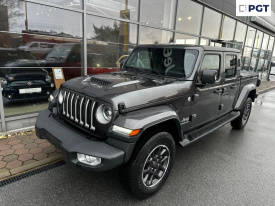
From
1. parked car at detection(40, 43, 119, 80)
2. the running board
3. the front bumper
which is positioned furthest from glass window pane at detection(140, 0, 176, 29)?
the front bumper

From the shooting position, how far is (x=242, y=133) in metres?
4.98

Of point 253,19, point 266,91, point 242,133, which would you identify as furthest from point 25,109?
point 253,19

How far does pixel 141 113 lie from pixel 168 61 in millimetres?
1351

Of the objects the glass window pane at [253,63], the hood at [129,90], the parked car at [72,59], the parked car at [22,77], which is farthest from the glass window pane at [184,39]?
the glass window pane at [253,63]

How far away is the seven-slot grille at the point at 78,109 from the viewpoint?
2363mm

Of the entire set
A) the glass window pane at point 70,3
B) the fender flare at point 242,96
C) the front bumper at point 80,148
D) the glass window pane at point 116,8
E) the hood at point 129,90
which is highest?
the glass window pane at point 116,8

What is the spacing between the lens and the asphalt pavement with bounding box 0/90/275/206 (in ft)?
8.15

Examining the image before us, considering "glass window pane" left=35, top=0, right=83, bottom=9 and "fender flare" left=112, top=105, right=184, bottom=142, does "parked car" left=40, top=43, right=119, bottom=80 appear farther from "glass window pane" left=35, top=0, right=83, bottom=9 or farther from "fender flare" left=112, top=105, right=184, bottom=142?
"fender flare" left=112, top=105, right=184, bottom=142

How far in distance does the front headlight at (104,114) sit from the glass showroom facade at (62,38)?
2.84 m

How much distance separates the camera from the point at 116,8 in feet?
19.6

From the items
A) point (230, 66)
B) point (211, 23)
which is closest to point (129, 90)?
point (230, 66)

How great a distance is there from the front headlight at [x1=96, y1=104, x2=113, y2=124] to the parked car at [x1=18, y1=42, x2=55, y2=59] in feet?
10.6

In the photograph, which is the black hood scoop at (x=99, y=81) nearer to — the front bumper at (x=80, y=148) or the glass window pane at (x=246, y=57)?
the front bumper at (x=80, y=148)

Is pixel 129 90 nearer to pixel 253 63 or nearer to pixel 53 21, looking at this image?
pixel 53 21
